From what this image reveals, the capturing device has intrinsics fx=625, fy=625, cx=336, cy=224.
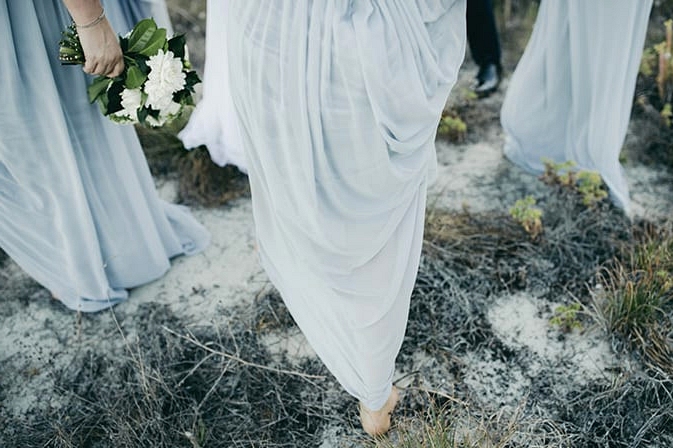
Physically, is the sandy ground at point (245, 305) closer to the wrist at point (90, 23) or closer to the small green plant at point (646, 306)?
the small green plant at point (646, 306)

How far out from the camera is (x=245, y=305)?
260 cm

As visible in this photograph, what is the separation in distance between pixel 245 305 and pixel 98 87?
1.05 meters

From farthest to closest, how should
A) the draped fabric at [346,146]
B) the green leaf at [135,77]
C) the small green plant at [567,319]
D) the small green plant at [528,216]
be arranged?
the small green plant at [528,216], the small green plant at [567,319], the green leaf at [135,77], the draped fabric at [346,146]

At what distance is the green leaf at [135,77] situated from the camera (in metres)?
1.96

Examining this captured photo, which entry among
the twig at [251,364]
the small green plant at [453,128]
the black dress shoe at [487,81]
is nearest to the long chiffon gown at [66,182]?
the twig at [251,364]

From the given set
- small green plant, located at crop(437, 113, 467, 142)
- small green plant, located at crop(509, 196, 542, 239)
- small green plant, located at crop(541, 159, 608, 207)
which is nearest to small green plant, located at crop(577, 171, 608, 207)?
small green plant, located at crop(541, 159, 608, 207)

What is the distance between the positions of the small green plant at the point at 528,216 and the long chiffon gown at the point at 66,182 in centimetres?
150

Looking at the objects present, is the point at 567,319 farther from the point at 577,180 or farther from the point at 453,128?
the point at 453,128

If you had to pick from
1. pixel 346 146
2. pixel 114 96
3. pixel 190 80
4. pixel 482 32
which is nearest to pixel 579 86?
pixel 482 32

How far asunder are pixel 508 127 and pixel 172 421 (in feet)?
6.72

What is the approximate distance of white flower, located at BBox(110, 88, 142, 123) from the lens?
201 centimetres

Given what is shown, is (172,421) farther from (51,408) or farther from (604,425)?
(604,425)

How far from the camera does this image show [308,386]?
2.27 m

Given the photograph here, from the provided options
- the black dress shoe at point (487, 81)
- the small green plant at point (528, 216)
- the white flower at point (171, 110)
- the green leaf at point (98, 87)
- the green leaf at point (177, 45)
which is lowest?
the small green plant at point (528, 216)
